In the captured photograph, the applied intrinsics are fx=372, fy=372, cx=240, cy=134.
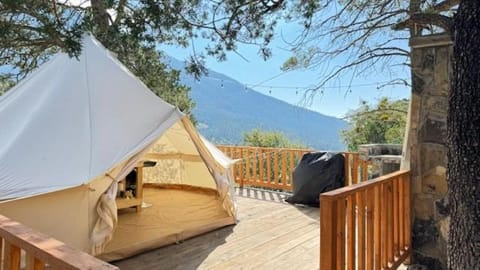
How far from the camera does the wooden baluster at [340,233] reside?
2.20 metres

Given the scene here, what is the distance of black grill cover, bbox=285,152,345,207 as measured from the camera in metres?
5.46

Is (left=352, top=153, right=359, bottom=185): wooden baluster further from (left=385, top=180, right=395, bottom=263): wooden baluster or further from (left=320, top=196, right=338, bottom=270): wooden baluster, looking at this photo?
(left=320, top=196, right=338, bottom=270): wooden baluster

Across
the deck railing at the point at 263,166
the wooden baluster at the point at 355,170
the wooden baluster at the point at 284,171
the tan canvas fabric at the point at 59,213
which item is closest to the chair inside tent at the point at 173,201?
the tan canvas fabric at the point at 59,213

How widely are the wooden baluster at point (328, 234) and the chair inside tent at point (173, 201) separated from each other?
Result: 215 centimetres

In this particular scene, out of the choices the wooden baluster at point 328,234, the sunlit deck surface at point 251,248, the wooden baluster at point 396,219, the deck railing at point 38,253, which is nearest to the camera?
the deck railing at point 38,253

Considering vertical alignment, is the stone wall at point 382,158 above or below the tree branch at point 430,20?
below

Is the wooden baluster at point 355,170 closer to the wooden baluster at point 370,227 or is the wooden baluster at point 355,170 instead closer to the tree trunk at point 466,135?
the wooden baluster at point 370,227

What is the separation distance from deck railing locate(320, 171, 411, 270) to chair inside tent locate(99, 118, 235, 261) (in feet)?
6.93

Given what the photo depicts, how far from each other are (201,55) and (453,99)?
12.2 ft

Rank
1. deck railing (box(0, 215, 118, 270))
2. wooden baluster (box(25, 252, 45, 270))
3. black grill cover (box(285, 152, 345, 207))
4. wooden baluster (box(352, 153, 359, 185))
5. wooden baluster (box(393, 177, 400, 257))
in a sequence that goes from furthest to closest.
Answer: wooden baluster (box(352, 153, 359, 185))
black grill cover (box(285, 152, 345, 207))
wooden baluster (box(393, 177, 400, 257))
wooden baluster (box(25, 252, 45, 270))
deck railing (box(0, 215, 118, 270))

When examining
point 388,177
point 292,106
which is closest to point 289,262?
point 388,177

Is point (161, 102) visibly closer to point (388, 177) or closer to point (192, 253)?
point (192, 253)

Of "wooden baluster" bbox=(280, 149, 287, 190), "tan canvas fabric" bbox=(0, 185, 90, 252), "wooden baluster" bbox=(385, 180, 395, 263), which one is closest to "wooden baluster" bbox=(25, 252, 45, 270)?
"tan canvas fabric" bbox=(0, 185, 90, 252)

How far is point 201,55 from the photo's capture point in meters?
4.83
